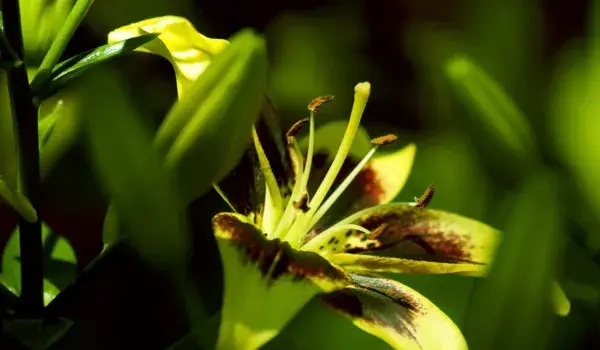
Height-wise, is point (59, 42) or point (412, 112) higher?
point (59, 42)

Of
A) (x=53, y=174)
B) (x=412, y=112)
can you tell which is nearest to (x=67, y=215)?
(x=53, y=174)

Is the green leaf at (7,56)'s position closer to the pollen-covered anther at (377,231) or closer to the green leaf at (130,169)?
the green leaf at (130,169)

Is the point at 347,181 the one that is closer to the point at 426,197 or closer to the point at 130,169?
the point at 426,197

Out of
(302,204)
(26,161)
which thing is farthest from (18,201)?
(302,204)

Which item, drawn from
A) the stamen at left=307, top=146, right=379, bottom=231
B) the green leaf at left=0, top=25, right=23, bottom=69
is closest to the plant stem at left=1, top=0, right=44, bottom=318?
the green leaf at left=0, top=25, right=23, bottom=69

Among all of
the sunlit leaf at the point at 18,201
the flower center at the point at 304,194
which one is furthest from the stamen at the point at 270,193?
the sunlit leaf at the point at 18,201

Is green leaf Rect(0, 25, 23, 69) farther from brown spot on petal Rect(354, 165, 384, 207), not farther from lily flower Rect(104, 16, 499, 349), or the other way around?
brown spot on petal Rect(354, 165, 384, 207)

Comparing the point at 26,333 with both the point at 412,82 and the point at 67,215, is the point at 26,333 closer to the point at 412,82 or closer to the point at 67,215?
the point at 67,215
